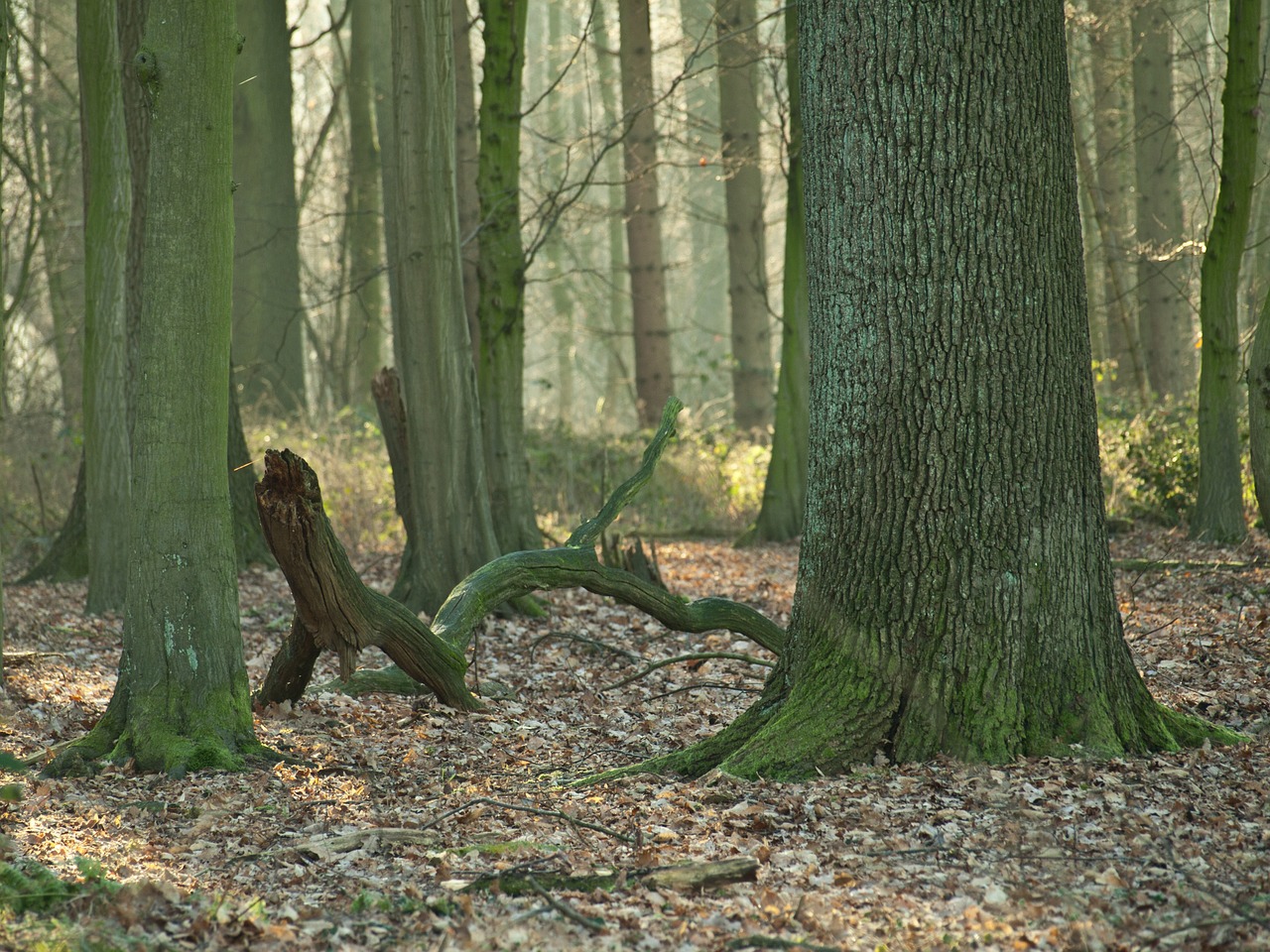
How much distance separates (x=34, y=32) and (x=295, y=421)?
6785mm

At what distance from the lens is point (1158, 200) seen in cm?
1575

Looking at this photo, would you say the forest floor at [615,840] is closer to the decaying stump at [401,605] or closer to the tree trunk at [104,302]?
the decaying stump at [401,605]

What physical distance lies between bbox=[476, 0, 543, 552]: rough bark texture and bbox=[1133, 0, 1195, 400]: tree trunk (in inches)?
374

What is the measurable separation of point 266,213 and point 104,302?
7472 mm

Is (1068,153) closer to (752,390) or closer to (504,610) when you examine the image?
(504,610)

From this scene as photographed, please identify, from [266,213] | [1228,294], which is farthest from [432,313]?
[266,213]

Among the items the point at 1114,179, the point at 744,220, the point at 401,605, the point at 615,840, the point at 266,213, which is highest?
the point at 1114,179

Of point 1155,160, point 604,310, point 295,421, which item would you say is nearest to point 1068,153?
point 295,421

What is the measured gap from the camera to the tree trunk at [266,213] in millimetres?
14961

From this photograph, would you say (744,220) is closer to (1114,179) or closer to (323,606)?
(1114,179)

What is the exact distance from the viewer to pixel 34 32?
15.6 meters

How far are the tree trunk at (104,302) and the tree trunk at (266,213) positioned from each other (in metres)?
6.42

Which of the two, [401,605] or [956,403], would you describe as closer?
[956,403]

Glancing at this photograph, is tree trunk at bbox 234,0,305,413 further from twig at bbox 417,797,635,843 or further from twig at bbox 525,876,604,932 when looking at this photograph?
twig at bbox 525,876,604,932
